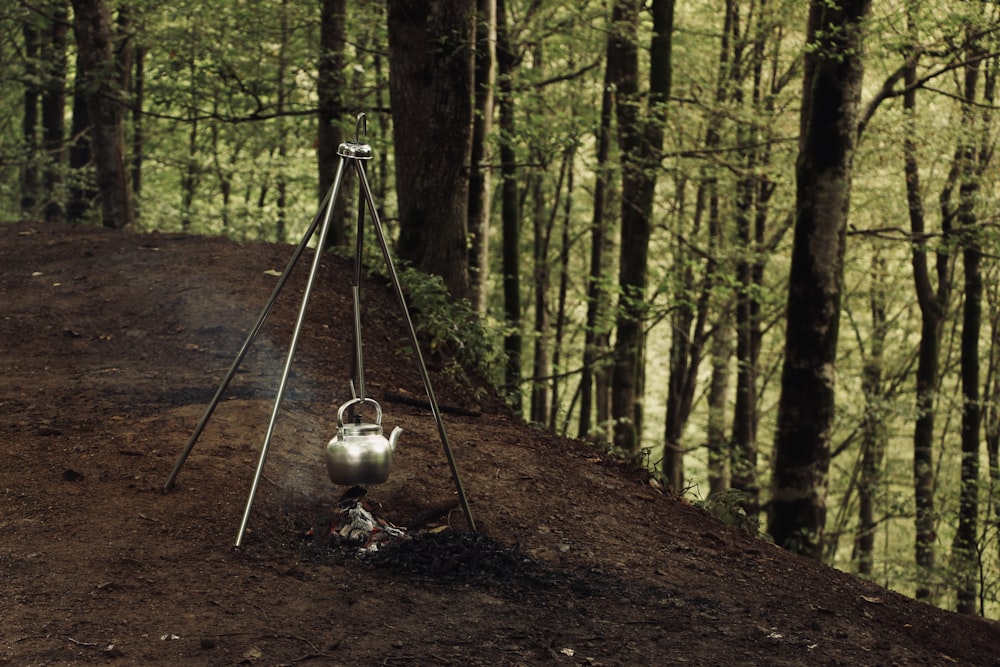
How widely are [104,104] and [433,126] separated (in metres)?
5.51

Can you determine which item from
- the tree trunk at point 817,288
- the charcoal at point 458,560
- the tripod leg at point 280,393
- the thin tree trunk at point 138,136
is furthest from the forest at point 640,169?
the charcoal at point 458,560

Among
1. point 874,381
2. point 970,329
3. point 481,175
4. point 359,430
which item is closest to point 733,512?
point 359,430

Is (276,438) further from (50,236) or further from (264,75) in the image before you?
(264,75)

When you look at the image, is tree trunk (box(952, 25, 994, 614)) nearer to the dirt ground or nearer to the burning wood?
the dirt ground

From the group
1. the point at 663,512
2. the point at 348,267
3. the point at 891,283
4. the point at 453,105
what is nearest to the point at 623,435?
the point at 348,267

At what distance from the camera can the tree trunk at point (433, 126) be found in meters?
9.13

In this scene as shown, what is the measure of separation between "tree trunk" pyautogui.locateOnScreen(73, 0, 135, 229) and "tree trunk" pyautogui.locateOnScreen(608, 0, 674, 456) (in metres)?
6.66

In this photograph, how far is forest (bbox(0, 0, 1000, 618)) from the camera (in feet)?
28.6

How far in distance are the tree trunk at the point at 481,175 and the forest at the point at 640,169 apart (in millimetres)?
41

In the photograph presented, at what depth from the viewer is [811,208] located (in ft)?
28.2

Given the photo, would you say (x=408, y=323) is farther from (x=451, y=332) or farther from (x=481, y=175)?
(x=481, y=175)

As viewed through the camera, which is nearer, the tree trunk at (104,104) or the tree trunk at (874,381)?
the tree trunk at (104,104)

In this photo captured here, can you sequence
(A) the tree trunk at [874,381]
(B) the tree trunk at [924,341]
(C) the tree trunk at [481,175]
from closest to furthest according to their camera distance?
(C) the tree trunk at [481,175] → (B) the tree trunk at [924,341] → (A) the tree trunk at [874,381]

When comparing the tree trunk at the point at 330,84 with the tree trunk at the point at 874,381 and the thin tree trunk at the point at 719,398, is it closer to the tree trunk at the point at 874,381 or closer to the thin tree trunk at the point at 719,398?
the thin tree trunk at the point at 719,398
